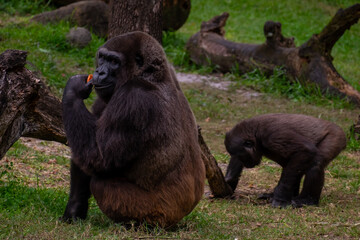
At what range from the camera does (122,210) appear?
4.20 m

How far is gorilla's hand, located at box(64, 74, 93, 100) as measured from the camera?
4.23m

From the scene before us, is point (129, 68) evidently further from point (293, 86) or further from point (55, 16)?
point (55, 16)

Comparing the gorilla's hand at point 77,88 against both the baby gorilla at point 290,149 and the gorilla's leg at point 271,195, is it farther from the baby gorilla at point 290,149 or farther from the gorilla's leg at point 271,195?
the gorilla's leg at point 271,195

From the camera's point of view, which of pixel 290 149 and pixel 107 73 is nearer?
pixel 107 73

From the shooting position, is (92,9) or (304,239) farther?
(92,9)

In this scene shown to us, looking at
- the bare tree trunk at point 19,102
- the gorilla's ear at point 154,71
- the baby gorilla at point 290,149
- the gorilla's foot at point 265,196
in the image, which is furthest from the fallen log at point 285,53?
the bare tree trunk at point 19,102

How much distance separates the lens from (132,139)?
13.2ft

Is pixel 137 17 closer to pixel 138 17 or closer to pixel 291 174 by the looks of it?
pixel 138 17

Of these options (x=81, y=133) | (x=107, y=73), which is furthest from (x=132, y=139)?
(x=107, y=73)

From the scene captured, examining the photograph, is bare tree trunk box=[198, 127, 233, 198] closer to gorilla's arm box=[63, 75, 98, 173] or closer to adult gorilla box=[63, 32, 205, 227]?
adult gorilla box=[63, 32, 205, 227]

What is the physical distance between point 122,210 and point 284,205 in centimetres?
251

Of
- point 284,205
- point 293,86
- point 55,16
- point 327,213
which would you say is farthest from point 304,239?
point 55,16

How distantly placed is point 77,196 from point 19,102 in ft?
3.01

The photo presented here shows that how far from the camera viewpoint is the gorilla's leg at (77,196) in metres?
4.41
